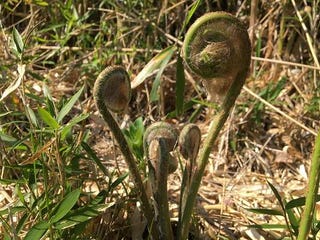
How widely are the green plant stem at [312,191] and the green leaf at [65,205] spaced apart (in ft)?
1.40

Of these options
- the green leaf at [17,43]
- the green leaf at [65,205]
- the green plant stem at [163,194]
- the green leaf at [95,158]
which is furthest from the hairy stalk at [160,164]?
the green leaf at [17,43]

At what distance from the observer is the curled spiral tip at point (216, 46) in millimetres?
1050

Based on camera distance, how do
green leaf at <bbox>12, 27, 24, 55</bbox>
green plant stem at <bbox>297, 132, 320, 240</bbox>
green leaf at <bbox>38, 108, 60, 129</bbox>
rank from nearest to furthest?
green plant stem at <bbox>297, 132, 320, 240</bbox> < green leaf at <bbox>38, 108, 60, 129</bbox> < green leaf at <bbox>12, 27, 24, 55</bbox>

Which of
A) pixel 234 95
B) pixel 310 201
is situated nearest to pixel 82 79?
pixel 234 95

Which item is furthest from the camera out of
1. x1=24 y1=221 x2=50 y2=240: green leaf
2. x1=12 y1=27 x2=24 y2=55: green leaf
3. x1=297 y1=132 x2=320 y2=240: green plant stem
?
x1=12 y1=27 x2=24 y2=55: green leaf

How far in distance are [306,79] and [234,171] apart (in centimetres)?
56

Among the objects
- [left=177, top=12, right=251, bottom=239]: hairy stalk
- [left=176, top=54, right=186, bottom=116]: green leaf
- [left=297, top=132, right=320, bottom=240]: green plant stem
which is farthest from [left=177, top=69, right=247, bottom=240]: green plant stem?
[left=297, top=132, right=320, bottom=240]: green plant stem

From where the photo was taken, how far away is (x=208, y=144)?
119 cm

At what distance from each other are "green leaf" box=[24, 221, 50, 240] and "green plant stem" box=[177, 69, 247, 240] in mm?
318

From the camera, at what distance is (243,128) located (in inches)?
83.3

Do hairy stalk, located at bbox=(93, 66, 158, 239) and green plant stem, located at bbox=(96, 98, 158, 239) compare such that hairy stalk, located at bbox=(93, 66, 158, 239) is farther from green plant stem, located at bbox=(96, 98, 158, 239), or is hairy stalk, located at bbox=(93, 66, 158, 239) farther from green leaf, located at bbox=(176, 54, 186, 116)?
green leaf, located at bbox=(176, 54, 186, 116)

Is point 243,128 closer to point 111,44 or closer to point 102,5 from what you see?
point 111,44

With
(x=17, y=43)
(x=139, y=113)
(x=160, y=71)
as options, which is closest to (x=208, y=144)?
(x=160, y=71)

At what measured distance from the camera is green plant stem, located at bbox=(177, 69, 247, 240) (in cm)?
114
